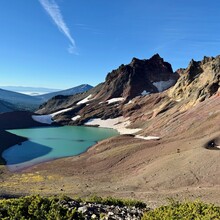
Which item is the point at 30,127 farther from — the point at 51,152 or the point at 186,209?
the point at 186,209

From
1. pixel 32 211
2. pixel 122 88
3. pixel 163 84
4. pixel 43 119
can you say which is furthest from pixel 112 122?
pixel 32 211

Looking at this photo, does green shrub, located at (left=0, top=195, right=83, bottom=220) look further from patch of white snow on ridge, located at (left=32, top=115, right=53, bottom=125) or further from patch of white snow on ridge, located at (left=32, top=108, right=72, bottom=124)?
patch of white snow on ridge, located at (left=32, top=108, right=72, bottom=124)

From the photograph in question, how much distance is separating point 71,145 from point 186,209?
7172cm

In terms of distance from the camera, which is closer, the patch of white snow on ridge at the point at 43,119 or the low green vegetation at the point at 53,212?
the low green vegetation at the point at 53,212

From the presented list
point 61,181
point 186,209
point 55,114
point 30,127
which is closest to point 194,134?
point 61,181

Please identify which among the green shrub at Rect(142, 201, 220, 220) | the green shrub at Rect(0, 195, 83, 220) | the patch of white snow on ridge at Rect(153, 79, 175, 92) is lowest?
the green shrub at Rect(0, 195, 83, 220)

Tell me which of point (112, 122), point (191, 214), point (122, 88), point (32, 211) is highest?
point (122, 88)

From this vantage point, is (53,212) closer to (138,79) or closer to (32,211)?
(32,211)

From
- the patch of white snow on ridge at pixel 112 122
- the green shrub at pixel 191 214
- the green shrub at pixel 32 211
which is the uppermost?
the patch of white snow on ridge at pixel 112 122

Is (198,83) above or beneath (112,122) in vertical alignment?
above

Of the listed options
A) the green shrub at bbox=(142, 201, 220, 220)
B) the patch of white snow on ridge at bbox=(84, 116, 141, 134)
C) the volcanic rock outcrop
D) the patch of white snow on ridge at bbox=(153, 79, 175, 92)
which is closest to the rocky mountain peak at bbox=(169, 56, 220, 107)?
the patch of white snow on ridge at bbox=(84, 116, 141, 134)

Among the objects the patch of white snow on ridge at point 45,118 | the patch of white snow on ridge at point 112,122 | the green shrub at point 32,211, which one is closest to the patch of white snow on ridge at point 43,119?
the patch of white snow on ridge at point 45,118

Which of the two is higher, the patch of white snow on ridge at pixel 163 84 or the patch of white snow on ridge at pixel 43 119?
the patch of white snow on ridge at pixel 163 84

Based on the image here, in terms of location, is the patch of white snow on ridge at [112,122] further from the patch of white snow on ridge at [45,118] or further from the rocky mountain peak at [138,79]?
the patch of white snow on ridge at [45,118]
